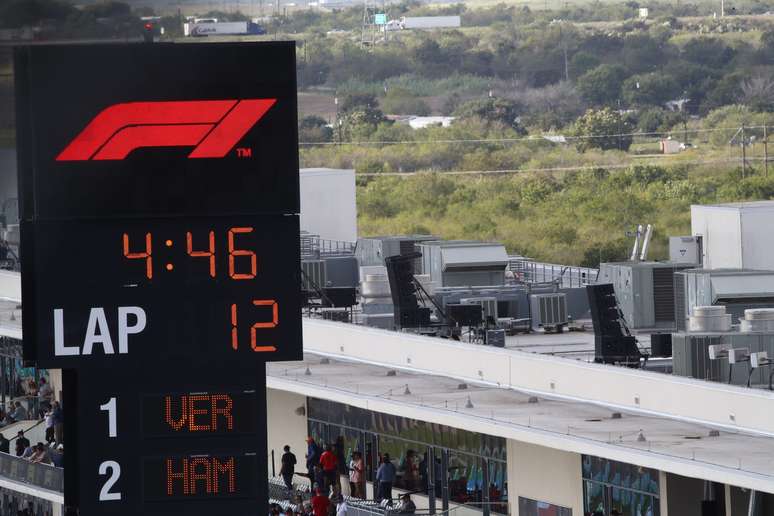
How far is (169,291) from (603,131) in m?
106

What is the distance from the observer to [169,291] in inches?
412

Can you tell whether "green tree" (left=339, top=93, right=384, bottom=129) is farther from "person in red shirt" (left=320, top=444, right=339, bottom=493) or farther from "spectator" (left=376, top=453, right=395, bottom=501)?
"spectator" (left=376, top=453, right=395, bottom=501)

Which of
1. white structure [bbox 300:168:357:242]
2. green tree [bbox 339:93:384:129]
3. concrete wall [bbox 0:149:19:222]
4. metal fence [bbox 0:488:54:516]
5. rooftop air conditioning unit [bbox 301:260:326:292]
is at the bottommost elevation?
metal fence [bbox 0:488:54:516]

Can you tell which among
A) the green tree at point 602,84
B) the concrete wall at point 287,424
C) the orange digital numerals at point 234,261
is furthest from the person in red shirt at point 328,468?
the green tree at point 602,84

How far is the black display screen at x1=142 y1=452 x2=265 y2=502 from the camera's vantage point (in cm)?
1052

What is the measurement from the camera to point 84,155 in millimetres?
9938

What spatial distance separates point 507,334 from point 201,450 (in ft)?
81.6

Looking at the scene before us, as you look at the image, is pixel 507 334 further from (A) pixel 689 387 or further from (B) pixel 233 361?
(B) pixel 233 361

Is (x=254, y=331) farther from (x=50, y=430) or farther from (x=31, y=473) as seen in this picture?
(x=50, y=430)

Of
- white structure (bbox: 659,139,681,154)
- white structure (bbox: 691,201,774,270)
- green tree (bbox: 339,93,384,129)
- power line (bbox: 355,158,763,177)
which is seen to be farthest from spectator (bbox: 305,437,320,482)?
green tree (bbox: 339,93,384,129)

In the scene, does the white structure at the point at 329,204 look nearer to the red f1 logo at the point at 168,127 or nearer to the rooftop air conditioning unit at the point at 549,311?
the rooftop air conditioning unit at the point at 549,311

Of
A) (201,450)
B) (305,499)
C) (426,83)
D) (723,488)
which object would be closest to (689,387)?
(723,488)

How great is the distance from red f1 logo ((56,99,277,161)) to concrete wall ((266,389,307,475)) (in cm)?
2428

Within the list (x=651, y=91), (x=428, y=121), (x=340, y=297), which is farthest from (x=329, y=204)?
(x=651, y=91)
